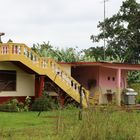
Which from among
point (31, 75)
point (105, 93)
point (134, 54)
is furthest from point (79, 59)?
point (134, 54)

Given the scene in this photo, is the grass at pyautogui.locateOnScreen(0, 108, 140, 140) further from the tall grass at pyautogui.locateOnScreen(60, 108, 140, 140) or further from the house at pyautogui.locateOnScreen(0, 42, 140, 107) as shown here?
the house at pyautogui.locateOnScreen(0, 42, 140, 107)

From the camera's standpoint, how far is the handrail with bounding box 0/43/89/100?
25.5 meters

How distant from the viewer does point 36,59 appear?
26469 millimetres

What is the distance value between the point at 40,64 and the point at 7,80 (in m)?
2.06

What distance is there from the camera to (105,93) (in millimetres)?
31031

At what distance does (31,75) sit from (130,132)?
59.4ft

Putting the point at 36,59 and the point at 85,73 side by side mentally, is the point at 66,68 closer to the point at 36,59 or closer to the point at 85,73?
the point at 85,73

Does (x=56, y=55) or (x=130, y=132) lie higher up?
(x=56, y=55)

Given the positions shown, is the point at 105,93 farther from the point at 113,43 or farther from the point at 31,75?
the point at 113,43

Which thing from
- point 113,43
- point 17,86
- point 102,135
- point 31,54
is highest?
point 113,43

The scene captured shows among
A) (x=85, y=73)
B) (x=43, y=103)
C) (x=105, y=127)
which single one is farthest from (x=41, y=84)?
(x=105, y=127)

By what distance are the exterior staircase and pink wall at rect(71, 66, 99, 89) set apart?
11.8ft

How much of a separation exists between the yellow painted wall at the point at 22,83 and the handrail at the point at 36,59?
133cm

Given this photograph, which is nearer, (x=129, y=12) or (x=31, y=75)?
(x=31, y=75)
